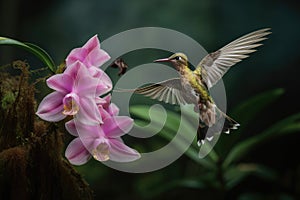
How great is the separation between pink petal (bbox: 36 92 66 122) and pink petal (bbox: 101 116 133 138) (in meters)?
0.07

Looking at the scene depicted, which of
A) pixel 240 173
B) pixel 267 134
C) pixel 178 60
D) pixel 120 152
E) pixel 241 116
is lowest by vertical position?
pixel 240 173

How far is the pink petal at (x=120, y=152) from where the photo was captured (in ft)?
2.18

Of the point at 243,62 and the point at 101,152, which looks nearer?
the point at 101,152

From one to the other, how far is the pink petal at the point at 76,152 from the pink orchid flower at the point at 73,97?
0.20 ft

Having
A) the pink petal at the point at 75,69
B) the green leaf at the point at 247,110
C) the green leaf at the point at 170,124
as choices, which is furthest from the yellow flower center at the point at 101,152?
the green leaf at the point at 247,110

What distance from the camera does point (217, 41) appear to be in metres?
2.08

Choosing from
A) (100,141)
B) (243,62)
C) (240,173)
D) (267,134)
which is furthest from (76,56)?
(243,62)

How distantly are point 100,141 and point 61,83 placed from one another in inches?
4.0

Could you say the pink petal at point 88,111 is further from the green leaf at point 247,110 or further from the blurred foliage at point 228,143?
the green leaf at point 247,110

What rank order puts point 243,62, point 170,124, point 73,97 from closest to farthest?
1. point 73,97
2. point 170,124
3. point 243,62

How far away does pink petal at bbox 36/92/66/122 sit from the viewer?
0.61 meters

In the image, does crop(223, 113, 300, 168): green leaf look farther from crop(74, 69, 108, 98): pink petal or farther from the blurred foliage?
crop(74, 69, 108, 98): pink petal

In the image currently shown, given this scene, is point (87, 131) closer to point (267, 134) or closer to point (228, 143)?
point (228, 143)

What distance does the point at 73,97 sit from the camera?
1.93 ft
